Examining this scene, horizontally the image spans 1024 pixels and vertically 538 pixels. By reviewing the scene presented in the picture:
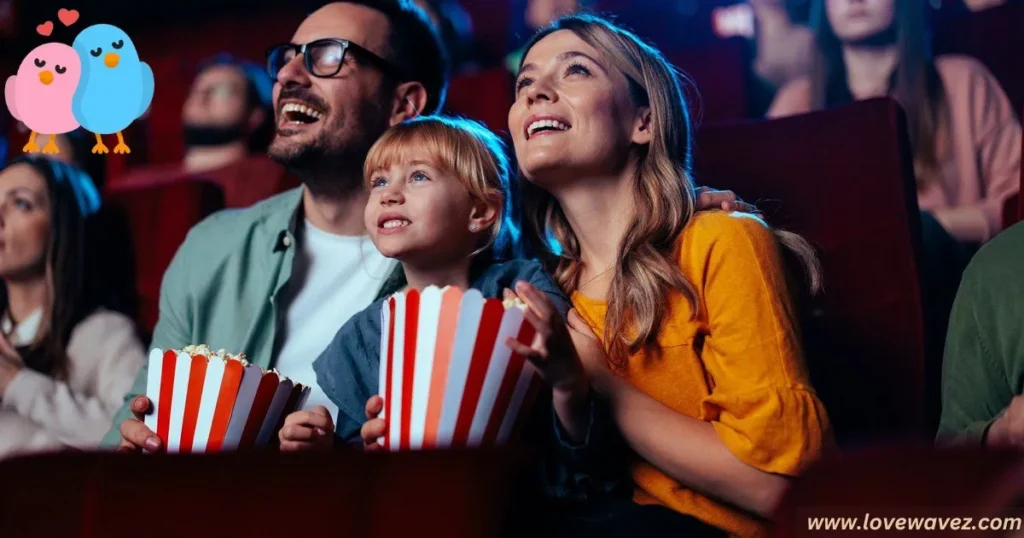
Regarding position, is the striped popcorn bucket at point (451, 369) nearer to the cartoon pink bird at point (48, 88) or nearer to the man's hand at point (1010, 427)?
the man's hand at point (1010, 427)

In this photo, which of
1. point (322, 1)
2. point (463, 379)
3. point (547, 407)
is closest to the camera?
point (463, 379)

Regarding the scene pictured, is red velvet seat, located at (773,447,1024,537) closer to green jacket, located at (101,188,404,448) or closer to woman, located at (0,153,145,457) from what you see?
green jacket, located at (101,188,404,448)

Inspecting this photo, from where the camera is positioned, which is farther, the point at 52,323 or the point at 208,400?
the point at 52,323

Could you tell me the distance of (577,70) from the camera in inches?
59.0

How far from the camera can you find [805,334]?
5.15 ft

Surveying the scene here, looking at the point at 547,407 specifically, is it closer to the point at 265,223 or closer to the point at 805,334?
the point at 805,334

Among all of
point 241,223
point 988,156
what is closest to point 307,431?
point 241,223

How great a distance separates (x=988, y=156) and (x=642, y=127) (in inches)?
24.8

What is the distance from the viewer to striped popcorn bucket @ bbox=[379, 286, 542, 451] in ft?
3.66

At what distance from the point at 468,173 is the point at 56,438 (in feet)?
3.60

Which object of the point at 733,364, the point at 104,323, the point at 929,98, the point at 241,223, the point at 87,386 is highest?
the point at 929,98

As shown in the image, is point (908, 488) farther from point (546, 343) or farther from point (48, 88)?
point (48, 88)

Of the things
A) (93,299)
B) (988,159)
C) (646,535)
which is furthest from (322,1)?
(646,535)

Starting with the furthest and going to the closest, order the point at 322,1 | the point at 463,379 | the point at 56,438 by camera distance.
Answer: the point at 322,1 < the point at 56,438 < the point at 463,379
